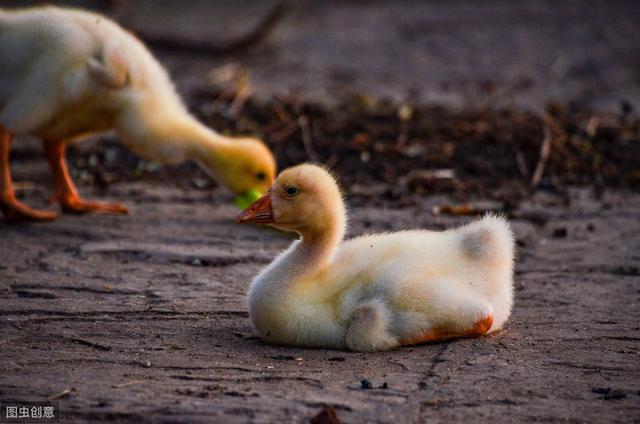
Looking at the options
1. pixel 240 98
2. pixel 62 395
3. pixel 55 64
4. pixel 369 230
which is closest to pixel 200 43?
pixel 240 98

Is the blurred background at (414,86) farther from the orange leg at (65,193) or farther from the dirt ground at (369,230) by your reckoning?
the orange leg at (65,193)

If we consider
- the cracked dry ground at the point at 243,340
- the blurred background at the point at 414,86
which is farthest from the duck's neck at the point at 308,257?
the blurred background at the point at 414,86

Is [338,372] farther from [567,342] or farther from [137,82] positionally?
[137,82]

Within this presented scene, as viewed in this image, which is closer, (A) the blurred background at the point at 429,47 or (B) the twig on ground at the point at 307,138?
(B) the twig on ground at the point at 307,138

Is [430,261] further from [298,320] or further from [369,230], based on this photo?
[369,230]

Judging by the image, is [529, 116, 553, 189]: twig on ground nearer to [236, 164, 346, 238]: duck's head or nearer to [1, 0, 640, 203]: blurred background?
[1, 0, 640, 203]: blurred background

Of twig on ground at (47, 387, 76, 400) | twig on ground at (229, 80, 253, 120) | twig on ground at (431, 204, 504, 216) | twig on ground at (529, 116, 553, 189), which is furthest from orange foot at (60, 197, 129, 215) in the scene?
twig on ground at (47, 387, 76, 400)

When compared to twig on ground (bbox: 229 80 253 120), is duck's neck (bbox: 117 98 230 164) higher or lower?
higher
